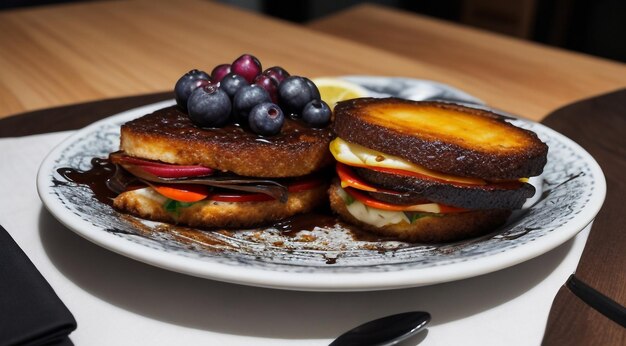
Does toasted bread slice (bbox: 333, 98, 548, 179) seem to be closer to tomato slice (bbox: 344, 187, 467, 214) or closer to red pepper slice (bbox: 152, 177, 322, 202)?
tomato slice (bbox: 344, 187, 467, 214)

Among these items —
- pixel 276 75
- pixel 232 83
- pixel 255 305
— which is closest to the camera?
pixel 255 305

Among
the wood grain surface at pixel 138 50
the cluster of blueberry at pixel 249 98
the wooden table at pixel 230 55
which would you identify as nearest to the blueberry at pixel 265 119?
the cluster of blueberry at pixel 249 98

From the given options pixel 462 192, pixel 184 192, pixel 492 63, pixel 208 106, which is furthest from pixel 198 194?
pixel 492 63

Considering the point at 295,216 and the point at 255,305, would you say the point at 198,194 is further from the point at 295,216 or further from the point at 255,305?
the point at 255,305

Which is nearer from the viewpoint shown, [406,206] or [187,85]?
[406,206]

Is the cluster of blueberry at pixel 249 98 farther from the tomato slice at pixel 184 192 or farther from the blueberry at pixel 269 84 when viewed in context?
the tomato slice at pixel 184 192

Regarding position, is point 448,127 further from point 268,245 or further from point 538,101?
point 538,101
